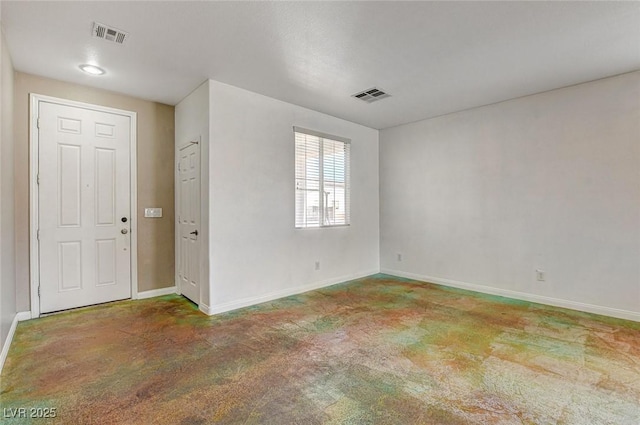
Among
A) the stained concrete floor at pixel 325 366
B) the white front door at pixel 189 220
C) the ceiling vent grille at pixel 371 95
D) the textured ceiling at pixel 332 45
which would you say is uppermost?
the ceiling vent grille at pixel 371 95

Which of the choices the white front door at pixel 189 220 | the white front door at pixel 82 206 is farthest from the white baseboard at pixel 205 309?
the white front door at pixel 82 206

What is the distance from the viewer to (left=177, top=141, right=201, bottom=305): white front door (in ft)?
13.1

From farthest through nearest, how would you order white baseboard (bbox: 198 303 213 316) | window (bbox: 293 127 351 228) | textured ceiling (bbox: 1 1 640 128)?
window (bbox: 293 127 351 228)
white baseboard (bbox: 198 303 213 316)
textured ceiling (bbox: 1 1 640 128)

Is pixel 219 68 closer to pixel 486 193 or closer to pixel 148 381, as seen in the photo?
pixel 148 381

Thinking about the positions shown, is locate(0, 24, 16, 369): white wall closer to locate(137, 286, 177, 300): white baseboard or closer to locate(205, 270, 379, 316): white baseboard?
locate(137, 286, 177, 300): white baseboard

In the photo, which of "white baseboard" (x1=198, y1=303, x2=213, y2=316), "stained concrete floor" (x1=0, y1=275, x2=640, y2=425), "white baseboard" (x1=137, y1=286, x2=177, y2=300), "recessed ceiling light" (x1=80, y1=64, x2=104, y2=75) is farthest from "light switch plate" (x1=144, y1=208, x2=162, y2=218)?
"recessed ceiling light" (x1=80, y1=64, x2=104, y2=75)

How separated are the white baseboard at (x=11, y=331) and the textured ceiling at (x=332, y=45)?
2.72 meters

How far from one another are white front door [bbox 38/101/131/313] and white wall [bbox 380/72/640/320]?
449 cm

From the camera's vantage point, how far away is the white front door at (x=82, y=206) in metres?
A: 3.67

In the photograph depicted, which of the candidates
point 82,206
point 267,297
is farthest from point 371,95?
point 82,206

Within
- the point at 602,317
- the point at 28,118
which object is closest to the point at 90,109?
the point at 28,118

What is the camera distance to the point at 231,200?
3904 millimetres

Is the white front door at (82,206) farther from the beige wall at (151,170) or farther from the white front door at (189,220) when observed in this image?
the white front door at (189,220)

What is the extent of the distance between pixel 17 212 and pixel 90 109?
1.48 m
